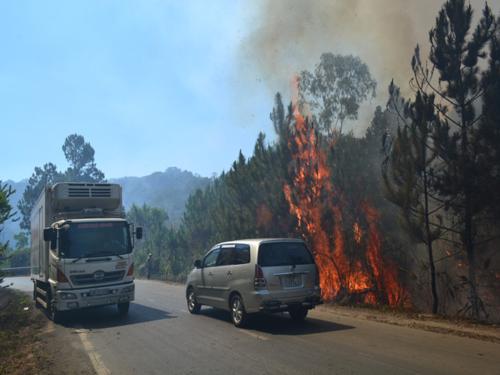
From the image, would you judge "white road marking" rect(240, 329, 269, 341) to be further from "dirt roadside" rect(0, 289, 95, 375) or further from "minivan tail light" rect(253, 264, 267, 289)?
"dirt roadside" rect(0, 289, 95, 375)

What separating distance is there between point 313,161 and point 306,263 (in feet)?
29.0

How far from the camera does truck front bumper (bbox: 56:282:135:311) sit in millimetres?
11973

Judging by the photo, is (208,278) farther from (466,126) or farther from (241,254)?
(466,126)

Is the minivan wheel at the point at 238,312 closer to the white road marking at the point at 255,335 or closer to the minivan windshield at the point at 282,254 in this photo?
the white road marking at the point at 255,335

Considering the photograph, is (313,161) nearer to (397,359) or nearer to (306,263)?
(306,263)

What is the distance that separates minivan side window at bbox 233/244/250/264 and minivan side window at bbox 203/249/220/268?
1029 millimetres

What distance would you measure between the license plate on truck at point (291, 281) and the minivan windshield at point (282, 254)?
1.02 ft

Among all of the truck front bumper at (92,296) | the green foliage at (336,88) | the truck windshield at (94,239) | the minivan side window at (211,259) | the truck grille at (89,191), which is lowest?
the truck front bumper at (92,296)

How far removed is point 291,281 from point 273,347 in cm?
220

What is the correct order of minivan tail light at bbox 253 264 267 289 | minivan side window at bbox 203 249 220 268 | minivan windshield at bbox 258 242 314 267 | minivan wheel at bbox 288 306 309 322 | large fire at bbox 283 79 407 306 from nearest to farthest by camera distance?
minivan tail light at bbox 253 264 267 289 → minivan windshield at bbox 258 242 314 267 → minivan wheel at bbox 288 306 309 322 → minivan side window at bbox 203 249 220 268 → large fire at bbox 283 79 407 306

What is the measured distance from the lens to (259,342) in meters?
9.04

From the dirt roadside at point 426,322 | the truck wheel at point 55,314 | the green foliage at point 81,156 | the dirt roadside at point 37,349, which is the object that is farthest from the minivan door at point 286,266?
the green foliage at point 81,156

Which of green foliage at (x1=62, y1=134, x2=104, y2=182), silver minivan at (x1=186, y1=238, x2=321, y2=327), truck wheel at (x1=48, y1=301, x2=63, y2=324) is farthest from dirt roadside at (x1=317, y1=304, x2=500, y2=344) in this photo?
green foliage at (x1=62, y1=134, x2=104, y2=182)

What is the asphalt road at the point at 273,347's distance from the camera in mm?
7145
